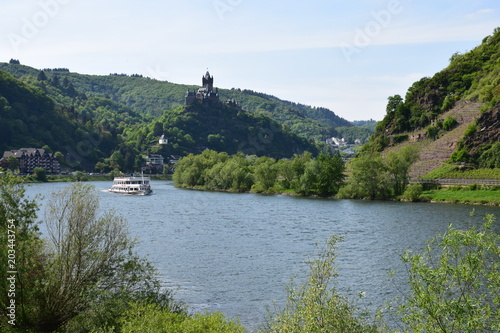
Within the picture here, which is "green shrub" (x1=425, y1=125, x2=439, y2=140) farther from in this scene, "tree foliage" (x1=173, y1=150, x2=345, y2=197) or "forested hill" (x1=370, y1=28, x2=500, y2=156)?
"tree foliage" (x1=173, y1=150, x2=345, y2=197)

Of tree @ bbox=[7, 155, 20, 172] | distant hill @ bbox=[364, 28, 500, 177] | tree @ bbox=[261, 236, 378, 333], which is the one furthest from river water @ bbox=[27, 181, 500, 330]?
tree @ bbox=[7, 155, 20, 172]

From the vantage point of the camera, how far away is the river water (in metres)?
31.4

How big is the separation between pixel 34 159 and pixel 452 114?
5121 inches

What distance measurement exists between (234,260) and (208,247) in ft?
20.3

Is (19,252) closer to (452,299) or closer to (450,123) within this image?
(452,299)

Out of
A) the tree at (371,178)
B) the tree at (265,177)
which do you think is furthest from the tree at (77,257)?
the tree at (265,177)

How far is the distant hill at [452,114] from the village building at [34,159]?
348ft

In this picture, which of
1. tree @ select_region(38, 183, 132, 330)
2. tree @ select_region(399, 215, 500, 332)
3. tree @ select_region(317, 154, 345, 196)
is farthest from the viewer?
tree @ select_region(317, 154, 345, 196)

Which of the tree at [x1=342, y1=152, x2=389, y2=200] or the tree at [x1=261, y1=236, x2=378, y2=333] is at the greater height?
the tree at [x1=342, y1=152, x2=389, y2=200]

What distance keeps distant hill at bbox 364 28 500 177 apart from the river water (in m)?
26.7

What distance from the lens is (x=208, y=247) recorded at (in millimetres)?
46375

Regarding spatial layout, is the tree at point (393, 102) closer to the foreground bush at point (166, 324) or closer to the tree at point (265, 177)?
the tree at point (265, 177)

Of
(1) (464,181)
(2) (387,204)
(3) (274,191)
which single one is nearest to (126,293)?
(2) (387,204)

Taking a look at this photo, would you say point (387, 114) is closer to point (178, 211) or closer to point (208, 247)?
point (178, 211)
